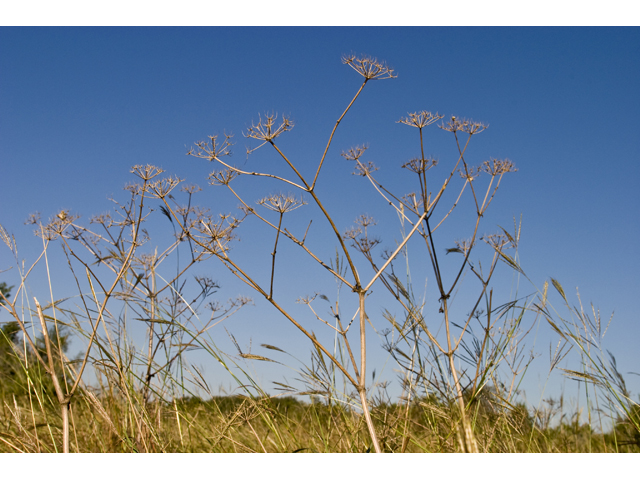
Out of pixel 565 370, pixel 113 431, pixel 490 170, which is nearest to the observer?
pixel 565 370

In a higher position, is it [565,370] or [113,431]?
[565,370]

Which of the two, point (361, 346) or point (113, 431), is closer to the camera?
point (361, 346)

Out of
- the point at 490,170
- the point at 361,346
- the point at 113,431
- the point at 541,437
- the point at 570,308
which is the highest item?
the point at 490,170

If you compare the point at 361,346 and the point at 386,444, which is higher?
the point at 361,346

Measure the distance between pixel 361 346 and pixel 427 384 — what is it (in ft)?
2.65
